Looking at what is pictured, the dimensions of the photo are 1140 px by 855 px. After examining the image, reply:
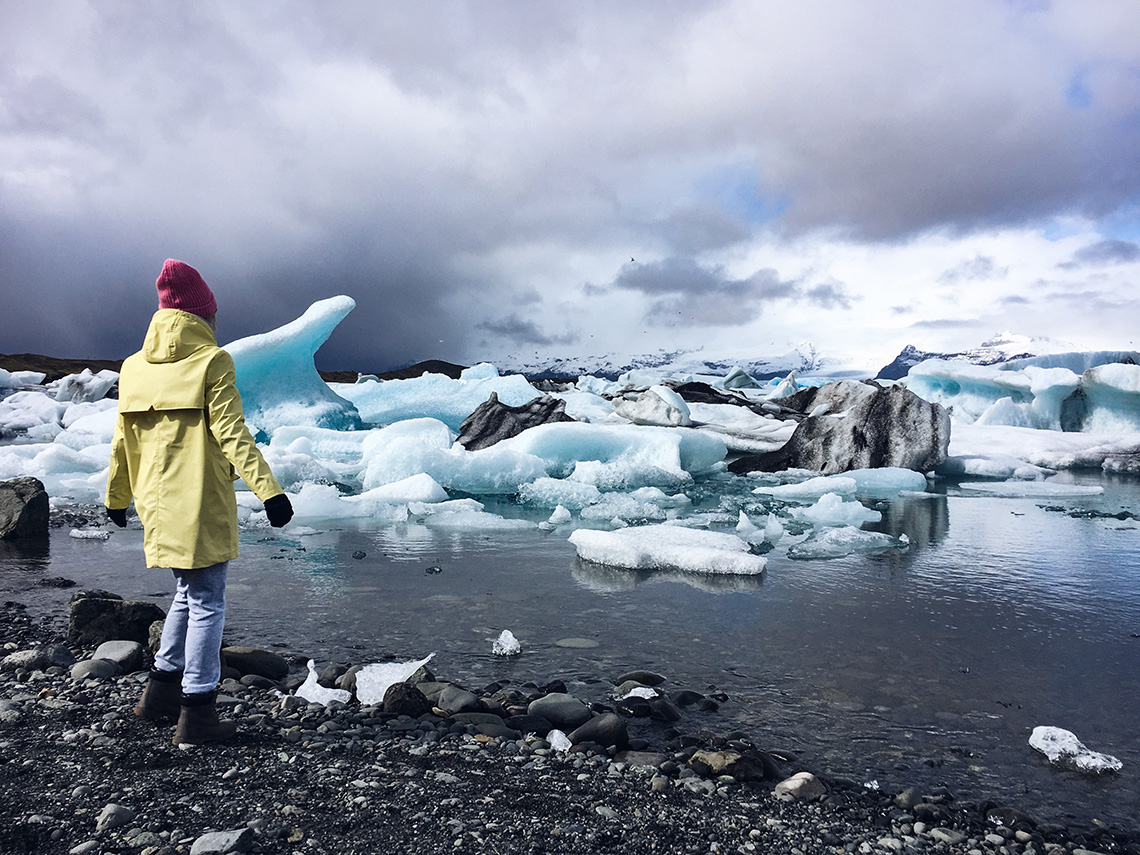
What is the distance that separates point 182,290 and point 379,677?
1468 millimetres

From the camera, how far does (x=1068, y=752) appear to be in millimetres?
2234

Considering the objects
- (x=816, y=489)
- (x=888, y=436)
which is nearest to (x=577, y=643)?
(x=816, y=489)

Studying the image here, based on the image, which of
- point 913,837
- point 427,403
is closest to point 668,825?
point 913,837

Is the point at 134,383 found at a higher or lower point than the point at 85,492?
higher

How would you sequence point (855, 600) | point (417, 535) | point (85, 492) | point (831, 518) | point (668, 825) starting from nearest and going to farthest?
point (668, 825)
point (855, 600)
point (417, 535)
point (831, 518)
point (85, 492)

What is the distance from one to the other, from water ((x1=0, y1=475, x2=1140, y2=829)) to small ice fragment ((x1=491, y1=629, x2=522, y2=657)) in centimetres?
7

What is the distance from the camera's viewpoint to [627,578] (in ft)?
14.8

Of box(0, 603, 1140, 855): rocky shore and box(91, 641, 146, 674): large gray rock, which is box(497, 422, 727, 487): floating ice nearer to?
box(91, 641, 146, 674): large gray rock

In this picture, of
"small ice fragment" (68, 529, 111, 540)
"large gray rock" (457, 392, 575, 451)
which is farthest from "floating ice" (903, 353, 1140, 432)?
"small ice fragment" (68, 529, 111, 540)

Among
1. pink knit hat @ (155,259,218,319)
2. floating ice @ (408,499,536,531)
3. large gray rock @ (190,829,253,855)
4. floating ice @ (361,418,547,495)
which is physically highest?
pink knit hat @ (155,259,218,319)

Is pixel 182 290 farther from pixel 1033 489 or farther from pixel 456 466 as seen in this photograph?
pixel 1033 489

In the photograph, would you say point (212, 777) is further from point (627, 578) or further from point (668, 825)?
point (627, 578)

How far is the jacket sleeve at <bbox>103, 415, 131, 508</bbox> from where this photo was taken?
7.64ft

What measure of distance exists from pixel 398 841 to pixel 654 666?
1.51 metres
